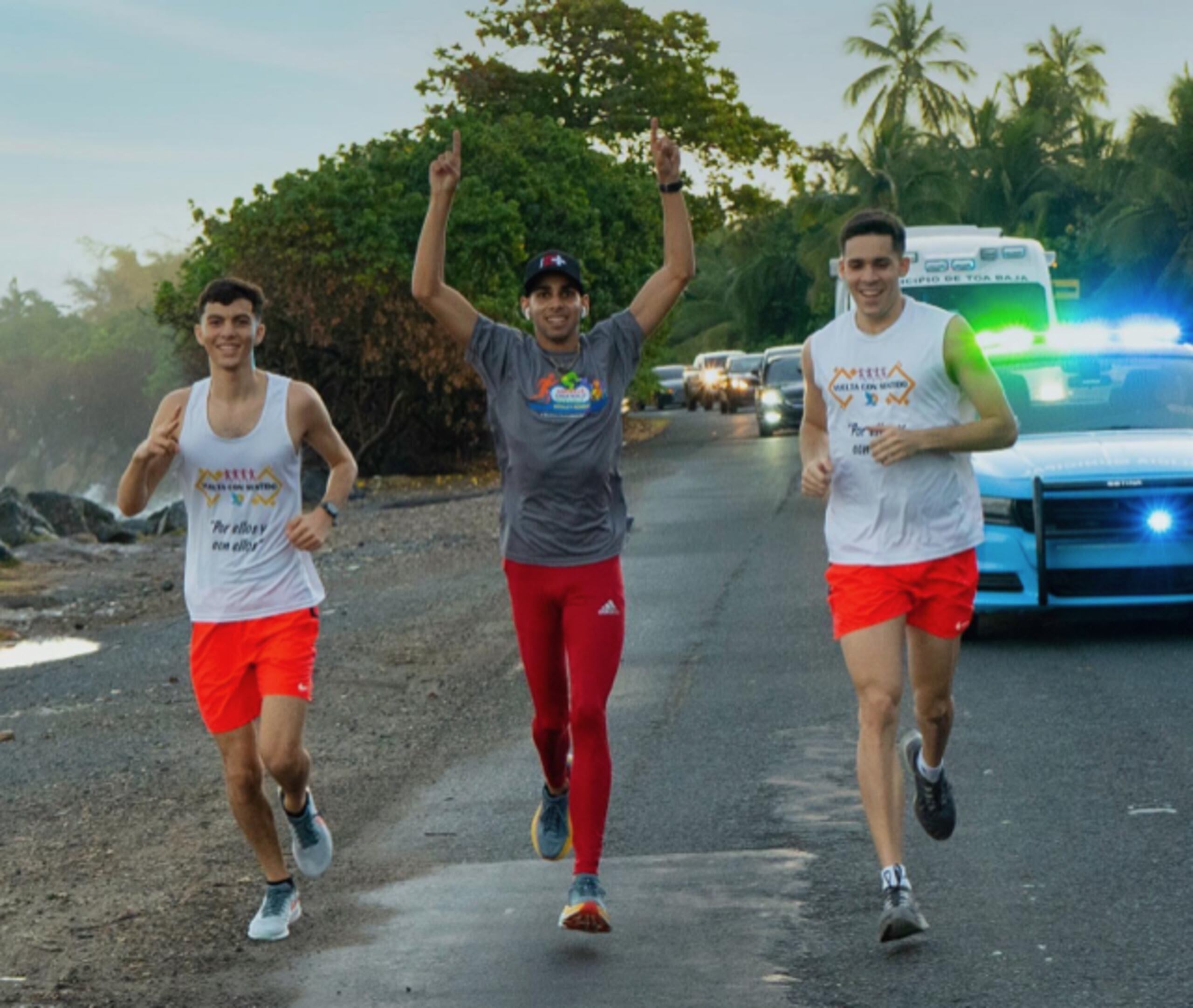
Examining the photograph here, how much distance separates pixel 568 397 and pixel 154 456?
49.8 inches

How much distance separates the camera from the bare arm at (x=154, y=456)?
20.5ft

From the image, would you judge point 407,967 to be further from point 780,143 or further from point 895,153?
point 895,153

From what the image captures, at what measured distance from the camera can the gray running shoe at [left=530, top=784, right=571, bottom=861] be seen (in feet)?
21.7

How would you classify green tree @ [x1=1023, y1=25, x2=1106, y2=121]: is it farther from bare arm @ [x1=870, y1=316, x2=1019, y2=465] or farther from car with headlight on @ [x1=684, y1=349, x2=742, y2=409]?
bare arm @ [x1=870, y1=316, x2=1019, y2=465]

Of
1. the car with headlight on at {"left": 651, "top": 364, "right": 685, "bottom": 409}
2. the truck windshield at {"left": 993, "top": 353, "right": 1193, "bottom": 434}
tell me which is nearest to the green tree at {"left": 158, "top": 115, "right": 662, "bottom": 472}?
the truck windshield at {"left": 993, "top": 353, "right": 1193, "bottom": 434}

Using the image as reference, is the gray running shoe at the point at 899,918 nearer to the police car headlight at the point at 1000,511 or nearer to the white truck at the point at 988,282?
the police car headlight at the point at 1000,511

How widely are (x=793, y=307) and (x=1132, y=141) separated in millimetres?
31873

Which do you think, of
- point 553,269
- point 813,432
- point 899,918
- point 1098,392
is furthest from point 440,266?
point 1098,392

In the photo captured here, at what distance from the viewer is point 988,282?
2217 centimetres

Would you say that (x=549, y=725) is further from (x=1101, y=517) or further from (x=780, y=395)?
(x=780, y=395)

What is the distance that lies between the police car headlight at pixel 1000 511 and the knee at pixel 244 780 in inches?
230

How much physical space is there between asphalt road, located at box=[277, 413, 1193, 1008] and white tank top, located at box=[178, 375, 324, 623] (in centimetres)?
105

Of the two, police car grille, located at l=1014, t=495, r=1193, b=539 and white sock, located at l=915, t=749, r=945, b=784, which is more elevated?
police car grille, located at l=1014, t=495, r=1193, b=539

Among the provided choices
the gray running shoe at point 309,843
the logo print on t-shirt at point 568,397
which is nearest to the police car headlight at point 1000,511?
the logo print on t-shirt at point 568,397
